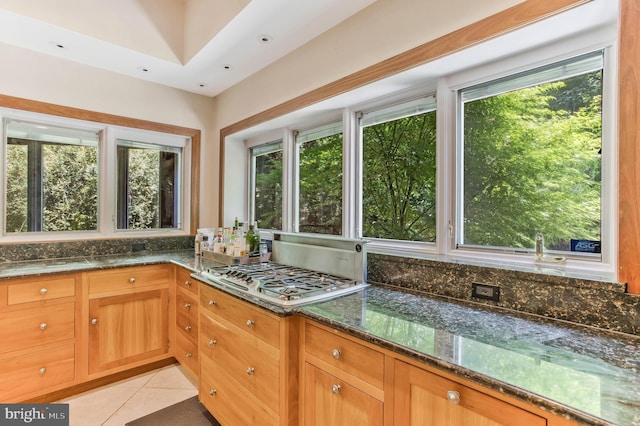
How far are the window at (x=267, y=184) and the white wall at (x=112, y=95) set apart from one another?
41 cm

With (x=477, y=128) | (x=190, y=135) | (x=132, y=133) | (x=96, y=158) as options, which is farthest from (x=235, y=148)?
(x=477, y=128)

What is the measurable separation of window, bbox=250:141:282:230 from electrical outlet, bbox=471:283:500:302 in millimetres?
1888

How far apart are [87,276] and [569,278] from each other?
2756 millimetres

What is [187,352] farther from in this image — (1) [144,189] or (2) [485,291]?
(2) [485,291]

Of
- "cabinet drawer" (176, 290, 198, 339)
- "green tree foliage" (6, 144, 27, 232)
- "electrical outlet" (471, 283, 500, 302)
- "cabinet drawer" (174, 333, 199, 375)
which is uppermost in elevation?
"green tree foliage" (6, 144, 27, 232)

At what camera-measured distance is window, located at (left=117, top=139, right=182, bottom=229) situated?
9.49 ft

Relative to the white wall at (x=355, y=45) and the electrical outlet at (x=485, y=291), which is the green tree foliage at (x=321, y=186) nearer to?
the white wall at (x=355, y=45)

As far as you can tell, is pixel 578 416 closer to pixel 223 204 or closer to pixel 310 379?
pixel 310 379

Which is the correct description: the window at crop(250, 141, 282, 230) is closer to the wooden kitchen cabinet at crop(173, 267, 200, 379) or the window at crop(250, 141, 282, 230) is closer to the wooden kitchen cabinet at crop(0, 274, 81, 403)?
the wooden kitchen cabinet at crop(173, 267, 200, 379)

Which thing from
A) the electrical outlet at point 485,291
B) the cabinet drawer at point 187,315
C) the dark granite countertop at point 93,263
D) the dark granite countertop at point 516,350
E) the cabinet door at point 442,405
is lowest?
the cabinet drawer at point 187,315

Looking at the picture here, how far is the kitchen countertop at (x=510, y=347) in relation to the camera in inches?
27.7

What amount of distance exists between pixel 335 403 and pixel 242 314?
626 millimetres

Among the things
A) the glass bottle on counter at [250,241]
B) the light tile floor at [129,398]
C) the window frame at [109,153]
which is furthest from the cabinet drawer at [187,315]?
the window frame at [109,153]

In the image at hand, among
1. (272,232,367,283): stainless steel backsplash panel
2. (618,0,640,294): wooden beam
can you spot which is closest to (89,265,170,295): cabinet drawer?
(272,232,367,283): stainless steel backsplash panel
